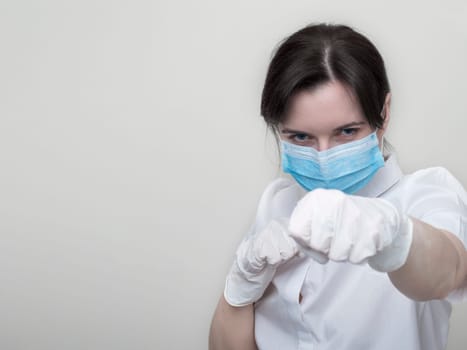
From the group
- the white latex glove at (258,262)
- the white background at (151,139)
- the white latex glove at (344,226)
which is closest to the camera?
the white latex glove at (344,226)

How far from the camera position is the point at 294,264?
4.81ft

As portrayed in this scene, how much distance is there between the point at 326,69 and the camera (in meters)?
1.33

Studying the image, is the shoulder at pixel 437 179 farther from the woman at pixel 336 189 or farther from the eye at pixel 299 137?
the eye at pixel 299 137

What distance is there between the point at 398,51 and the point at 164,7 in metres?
0.71

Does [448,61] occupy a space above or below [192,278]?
above

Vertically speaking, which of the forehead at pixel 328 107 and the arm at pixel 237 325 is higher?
the forehead at pixel 328 107

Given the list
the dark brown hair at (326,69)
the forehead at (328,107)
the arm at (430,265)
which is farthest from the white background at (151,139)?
the arm at (430,265)

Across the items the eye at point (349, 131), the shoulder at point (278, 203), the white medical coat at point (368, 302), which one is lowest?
the white medical coat at point (368, 302)

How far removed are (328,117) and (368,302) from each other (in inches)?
15.4

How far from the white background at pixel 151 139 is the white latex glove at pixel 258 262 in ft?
1.95

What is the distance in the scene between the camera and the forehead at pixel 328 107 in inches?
51.4

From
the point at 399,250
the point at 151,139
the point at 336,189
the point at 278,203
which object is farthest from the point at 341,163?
the point at 151,139

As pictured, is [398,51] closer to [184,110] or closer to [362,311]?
[184,110]

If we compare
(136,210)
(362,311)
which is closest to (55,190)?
(136,210)
